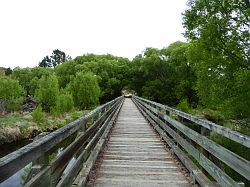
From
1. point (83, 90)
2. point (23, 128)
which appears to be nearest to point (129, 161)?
point (23, 128)

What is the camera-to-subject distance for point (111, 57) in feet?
316

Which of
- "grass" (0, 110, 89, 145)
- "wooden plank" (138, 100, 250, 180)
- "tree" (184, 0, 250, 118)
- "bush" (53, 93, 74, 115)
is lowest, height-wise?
"grass" (0, 110, 89, 145)

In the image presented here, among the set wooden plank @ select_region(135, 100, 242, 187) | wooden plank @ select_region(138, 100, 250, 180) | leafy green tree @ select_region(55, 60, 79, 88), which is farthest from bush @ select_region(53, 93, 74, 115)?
leafy green tree @ select_region(55, 60, 79, 88)

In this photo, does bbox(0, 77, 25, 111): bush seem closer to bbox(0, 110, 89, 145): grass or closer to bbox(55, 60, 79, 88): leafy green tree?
bbox(0, 110, 89, 145): grass

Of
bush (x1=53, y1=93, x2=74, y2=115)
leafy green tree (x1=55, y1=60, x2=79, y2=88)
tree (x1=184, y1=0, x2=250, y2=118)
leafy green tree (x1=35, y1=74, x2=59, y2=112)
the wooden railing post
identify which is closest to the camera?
the wooden railing post

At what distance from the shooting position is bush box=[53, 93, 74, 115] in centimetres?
3890

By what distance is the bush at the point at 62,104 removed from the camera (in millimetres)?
38897

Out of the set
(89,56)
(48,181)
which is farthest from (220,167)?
(89,56)

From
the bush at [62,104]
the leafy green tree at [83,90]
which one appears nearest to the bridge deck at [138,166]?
the bush at [62,104]

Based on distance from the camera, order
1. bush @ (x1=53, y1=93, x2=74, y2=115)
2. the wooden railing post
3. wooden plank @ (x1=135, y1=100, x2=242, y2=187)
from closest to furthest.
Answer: the wooden railing post → wooden plank @ (x1=135, y1=100, x2=242, y2=187) → bush @ (x1=53, y1=93, x2=74, y2=115)

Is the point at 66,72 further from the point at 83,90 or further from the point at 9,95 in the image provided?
the point at 9,95

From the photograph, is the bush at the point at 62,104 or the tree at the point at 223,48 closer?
the tree at the point at 223,48

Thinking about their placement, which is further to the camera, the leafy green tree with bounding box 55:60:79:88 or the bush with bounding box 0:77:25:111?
the leafy green tree with bounding box 55:60:79:88

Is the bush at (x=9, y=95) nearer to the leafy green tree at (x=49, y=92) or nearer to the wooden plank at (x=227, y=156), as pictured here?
the leafy green tree at (x=49, y=92)
